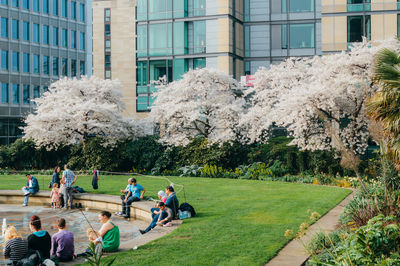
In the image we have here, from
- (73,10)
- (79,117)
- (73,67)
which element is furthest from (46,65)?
(79,117)

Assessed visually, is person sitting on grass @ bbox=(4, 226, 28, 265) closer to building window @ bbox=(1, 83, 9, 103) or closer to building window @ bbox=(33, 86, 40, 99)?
building window @ bbox=(1, 83, 9, 103)

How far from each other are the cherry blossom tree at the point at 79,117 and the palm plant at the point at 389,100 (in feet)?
72.9

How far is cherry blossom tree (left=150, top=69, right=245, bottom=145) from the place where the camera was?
107ft

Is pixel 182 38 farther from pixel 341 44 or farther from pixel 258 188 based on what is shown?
pixel 258 188

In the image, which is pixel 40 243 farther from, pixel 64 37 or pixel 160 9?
pixel 64 37

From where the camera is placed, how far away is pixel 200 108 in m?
33.6

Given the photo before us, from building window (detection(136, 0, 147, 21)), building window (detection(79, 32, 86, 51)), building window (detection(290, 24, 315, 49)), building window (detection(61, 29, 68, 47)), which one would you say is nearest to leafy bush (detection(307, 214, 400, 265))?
building window (detection(290, 24, 315, 49))

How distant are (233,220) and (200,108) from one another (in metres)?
19.1

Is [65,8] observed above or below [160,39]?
above

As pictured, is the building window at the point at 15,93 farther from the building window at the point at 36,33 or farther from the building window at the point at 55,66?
the building window at the point at 36,33

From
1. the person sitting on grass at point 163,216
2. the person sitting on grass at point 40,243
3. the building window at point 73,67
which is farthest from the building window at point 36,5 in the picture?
A: the person sitting on grass at point 40,243

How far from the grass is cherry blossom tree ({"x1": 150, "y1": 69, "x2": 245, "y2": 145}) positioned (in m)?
6.81

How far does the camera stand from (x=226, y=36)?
1705 inches

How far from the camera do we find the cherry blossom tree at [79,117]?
1339 inches
